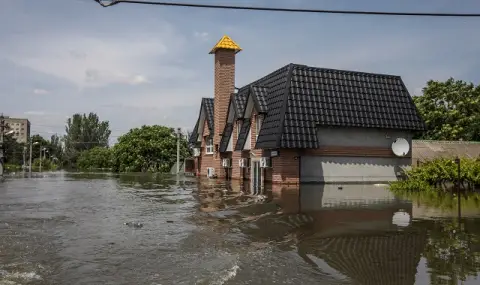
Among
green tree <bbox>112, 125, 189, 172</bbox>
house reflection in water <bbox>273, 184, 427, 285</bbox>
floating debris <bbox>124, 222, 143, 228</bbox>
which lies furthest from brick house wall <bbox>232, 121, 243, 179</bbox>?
green tree <bbox>112, 125, 189, 172</bbox>

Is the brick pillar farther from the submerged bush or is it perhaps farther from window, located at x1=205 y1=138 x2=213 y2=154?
the submerged bush

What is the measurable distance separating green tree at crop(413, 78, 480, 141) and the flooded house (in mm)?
12287

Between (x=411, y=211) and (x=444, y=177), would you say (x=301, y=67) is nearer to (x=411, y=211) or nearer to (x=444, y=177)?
(x=444, y=177)

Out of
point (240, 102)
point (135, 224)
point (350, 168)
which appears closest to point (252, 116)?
point (240, 102)

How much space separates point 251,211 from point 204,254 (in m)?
5.11

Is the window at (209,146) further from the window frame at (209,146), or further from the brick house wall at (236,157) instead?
the brick house wall at (236,157)

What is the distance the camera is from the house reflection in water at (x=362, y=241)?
560cm

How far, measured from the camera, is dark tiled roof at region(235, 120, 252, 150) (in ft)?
83.5

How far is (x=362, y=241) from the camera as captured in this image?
7492 millimetres

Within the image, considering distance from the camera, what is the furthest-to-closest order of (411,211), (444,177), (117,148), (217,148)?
(117,148), (217,148), (444,177), (411,211)

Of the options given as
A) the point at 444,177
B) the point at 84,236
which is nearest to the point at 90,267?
the point at 84,236

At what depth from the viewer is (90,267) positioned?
5.74 metres

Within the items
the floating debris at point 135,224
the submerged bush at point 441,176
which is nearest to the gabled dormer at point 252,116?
the submerged bush at point 441,176

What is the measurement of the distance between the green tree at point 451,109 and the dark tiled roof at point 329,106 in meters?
12.1
